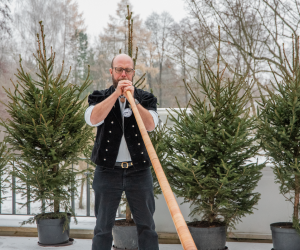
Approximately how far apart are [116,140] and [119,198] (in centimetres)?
36

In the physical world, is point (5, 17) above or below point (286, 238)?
above

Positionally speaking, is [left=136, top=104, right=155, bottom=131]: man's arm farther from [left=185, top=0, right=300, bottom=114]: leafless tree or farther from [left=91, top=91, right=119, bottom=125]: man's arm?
[left=185, top=0, right=300, bottom=114]: leafless tree

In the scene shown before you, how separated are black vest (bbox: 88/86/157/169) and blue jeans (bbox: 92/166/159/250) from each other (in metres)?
0.07

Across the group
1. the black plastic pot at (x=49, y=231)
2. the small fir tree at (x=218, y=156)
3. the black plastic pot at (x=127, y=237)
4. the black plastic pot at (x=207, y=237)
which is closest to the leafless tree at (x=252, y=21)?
the small fir tree at (x=218, y=156)

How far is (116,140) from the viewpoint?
1.89m

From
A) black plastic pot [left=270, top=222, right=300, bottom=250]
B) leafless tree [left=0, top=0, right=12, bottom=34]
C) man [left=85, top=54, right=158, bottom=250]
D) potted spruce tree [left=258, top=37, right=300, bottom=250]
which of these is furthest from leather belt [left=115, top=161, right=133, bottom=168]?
leafless tree [left=0, top=0, right=12, bottom=34]

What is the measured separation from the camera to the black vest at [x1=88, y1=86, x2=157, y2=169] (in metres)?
1.87

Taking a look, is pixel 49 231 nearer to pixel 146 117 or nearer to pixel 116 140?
pixel 116 140

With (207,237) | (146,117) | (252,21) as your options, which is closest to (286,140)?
(207,237)

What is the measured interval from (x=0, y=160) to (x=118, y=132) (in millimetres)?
1937

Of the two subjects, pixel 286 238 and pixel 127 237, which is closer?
pixel 286 238

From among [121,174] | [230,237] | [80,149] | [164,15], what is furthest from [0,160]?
[164,15]

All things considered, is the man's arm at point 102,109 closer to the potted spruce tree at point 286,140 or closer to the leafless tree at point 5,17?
the potted spruce tree at point 286,140

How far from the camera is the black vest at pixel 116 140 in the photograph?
187cm
